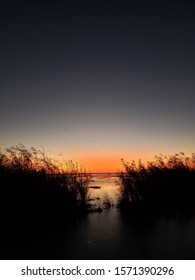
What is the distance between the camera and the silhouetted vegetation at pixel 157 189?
1314 cm

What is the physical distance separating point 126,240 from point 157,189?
5.55 meters

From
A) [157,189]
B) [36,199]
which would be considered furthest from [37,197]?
[157,189]

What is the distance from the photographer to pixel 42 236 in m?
8.55

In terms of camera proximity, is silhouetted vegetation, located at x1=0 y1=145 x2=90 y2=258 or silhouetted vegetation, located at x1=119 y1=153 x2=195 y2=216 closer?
silhouetted vegetation, located at x1=0 y1=145 x2=90 y2=258

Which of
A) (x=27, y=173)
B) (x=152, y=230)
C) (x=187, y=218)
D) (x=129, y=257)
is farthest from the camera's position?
(x=187, y=218)

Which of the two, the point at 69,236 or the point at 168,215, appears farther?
the point at 168,215

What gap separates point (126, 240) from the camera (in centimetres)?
828

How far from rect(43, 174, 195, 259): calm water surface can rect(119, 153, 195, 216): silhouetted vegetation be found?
2.04m

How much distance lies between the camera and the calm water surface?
708 cm

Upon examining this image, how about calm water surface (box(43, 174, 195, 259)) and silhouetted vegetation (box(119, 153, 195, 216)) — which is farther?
silhouetted vegetation (box(119, 153, 195, 216))

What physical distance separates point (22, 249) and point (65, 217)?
3.59 metres

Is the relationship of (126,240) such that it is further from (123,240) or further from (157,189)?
(157,189)
